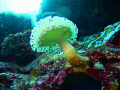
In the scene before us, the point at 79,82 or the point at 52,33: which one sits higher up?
the point at 52,33

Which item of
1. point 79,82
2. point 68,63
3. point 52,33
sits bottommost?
point 79,82

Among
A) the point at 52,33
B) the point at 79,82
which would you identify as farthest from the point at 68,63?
the point at 52,33

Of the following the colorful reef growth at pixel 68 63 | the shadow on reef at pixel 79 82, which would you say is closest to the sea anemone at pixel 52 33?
the colorful reef growth at pixel 68 63

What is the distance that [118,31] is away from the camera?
2.56 meters

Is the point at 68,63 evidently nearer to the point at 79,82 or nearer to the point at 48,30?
the point at 79,82

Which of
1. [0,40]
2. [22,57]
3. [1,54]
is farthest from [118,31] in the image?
[0,40]

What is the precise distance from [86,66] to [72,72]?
1.10ft

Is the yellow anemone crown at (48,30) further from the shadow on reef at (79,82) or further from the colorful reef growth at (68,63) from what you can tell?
the shadow on reef at (79,82)

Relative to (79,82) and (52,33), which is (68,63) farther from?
(52,33)

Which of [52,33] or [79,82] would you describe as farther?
[52,33]

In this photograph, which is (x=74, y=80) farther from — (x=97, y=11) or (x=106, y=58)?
(x=97, y=11)

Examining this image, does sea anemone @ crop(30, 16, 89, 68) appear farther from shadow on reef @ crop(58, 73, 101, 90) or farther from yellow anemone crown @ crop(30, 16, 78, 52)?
shadow on reef @ crop(58, 73, 101, 90)

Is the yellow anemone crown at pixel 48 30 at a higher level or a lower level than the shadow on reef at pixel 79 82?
higher

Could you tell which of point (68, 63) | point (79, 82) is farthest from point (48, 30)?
point (79, 82)
